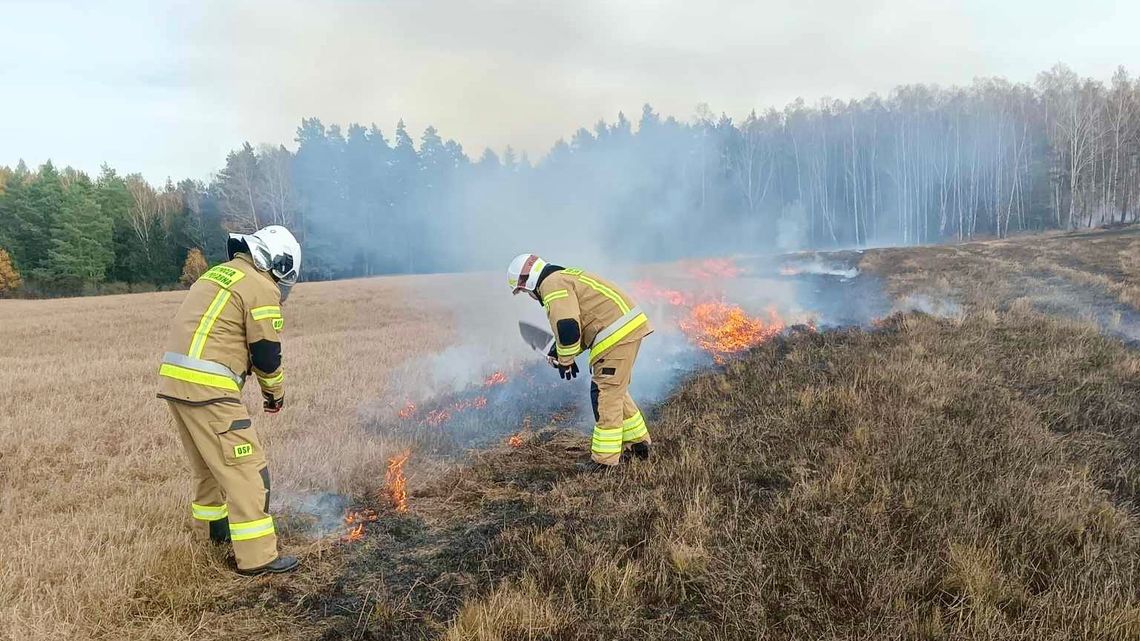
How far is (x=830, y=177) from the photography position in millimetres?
47469

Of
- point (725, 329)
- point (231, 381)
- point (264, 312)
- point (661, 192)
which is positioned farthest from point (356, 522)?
point (661, 192)

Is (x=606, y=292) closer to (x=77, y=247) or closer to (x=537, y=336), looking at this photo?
(x=537, y=336)

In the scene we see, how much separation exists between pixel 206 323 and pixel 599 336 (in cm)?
322

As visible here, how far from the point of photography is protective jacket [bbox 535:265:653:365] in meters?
5.34

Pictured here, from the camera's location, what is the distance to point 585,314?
5.63 meters

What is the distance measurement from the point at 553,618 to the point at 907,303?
12.9 metres

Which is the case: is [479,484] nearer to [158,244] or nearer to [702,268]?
[702,268]

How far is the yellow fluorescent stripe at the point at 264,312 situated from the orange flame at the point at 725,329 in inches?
281

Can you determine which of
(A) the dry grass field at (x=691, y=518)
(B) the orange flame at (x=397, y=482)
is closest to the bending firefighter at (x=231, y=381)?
(A) the dry grass field at (x=691, y=518)

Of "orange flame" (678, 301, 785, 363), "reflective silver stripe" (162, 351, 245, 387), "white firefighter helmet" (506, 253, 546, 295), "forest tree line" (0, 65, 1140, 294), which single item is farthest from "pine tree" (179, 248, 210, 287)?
"reflective silver stripe" (162, 351, 245, 387)

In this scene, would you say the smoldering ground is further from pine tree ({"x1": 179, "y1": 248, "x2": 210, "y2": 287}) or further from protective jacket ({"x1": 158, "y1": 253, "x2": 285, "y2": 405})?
pine tree ({"x1": 179, "y1": 248, "x2": 210, "y2": 287})

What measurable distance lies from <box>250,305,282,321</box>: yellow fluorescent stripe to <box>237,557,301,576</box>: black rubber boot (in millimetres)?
1626

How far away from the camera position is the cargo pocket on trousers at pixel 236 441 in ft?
12.2

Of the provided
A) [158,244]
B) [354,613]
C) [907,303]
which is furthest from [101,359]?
[158,244]
